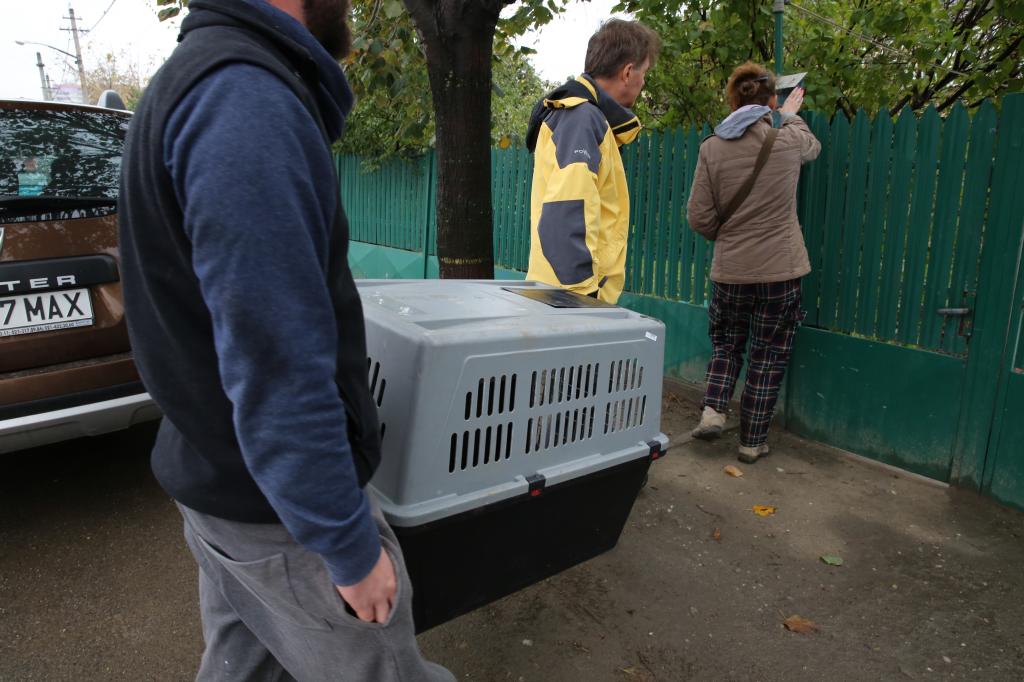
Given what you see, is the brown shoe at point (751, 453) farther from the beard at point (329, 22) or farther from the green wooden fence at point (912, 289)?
the beard at point (329, 22)

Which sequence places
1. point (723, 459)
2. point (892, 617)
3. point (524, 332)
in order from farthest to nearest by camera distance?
point (723, 459)
point (892, 617)
point (524, 332)

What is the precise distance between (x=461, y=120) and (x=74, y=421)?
7.32 ft

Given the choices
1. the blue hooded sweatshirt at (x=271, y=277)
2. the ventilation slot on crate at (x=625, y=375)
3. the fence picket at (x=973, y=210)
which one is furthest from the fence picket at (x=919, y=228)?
the blue hooded sweatshirt at (x=271, y=277)

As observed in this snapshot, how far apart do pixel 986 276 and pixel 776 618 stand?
1.98 metres

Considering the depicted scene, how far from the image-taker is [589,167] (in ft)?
9.24

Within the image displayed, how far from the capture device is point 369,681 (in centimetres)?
128

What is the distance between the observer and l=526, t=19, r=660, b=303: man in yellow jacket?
9.23 ft

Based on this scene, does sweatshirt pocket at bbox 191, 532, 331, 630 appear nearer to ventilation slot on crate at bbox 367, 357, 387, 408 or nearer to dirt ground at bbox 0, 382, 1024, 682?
ventilation slot on crate at bbox 367, 357, 387, 408

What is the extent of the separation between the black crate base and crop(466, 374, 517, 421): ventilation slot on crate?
233mm

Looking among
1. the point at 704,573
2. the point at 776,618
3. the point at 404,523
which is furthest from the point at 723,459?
the point at 404,523

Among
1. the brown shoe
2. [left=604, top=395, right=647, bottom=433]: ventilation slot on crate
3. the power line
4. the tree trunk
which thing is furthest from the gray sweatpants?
the power line

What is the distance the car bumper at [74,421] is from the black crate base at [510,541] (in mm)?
1909

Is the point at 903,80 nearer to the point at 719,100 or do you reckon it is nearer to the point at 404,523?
the point at 719,100

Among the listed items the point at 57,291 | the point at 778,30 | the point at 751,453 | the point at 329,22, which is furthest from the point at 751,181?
the point at 57,291
